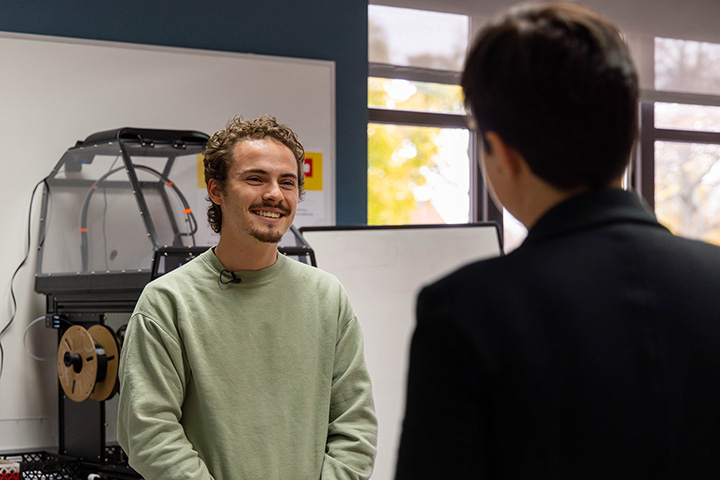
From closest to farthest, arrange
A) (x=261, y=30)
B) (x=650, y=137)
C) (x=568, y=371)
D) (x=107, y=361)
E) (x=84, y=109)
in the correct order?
(x=568, y=371) < (x=107, y=361) < (x=84, y=109) < (x=261, y=30) < (x=650, y=137)

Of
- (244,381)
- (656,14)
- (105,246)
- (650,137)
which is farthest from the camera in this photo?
(650,137)

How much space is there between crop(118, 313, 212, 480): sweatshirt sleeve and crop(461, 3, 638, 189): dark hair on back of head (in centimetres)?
109

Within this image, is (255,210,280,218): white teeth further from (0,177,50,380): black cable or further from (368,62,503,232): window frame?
(368,62,503,232): window frame

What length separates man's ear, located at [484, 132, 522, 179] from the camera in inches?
30.2

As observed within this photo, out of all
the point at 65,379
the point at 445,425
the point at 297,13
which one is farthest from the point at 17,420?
the point at 445,425

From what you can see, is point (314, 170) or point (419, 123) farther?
point (419, 123)

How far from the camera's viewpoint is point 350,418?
5.93ft

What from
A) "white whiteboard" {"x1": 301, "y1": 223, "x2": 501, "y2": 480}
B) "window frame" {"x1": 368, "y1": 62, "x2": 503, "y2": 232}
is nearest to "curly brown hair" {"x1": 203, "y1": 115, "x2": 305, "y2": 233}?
"white whiteboard" {"x1": 301, "y1": 223, "x2": 501, "y2": 480}

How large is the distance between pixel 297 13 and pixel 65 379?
6.65 feet

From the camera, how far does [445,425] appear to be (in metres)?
0.71

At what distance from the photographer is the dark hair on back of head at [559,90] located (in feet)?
2.39

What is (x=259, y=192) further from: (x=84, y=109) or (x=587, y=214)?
(x=84, y=109)

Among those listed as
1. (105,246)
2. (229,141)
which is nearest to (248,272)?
(229,141)

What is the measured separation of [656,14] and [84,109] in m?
3.34
